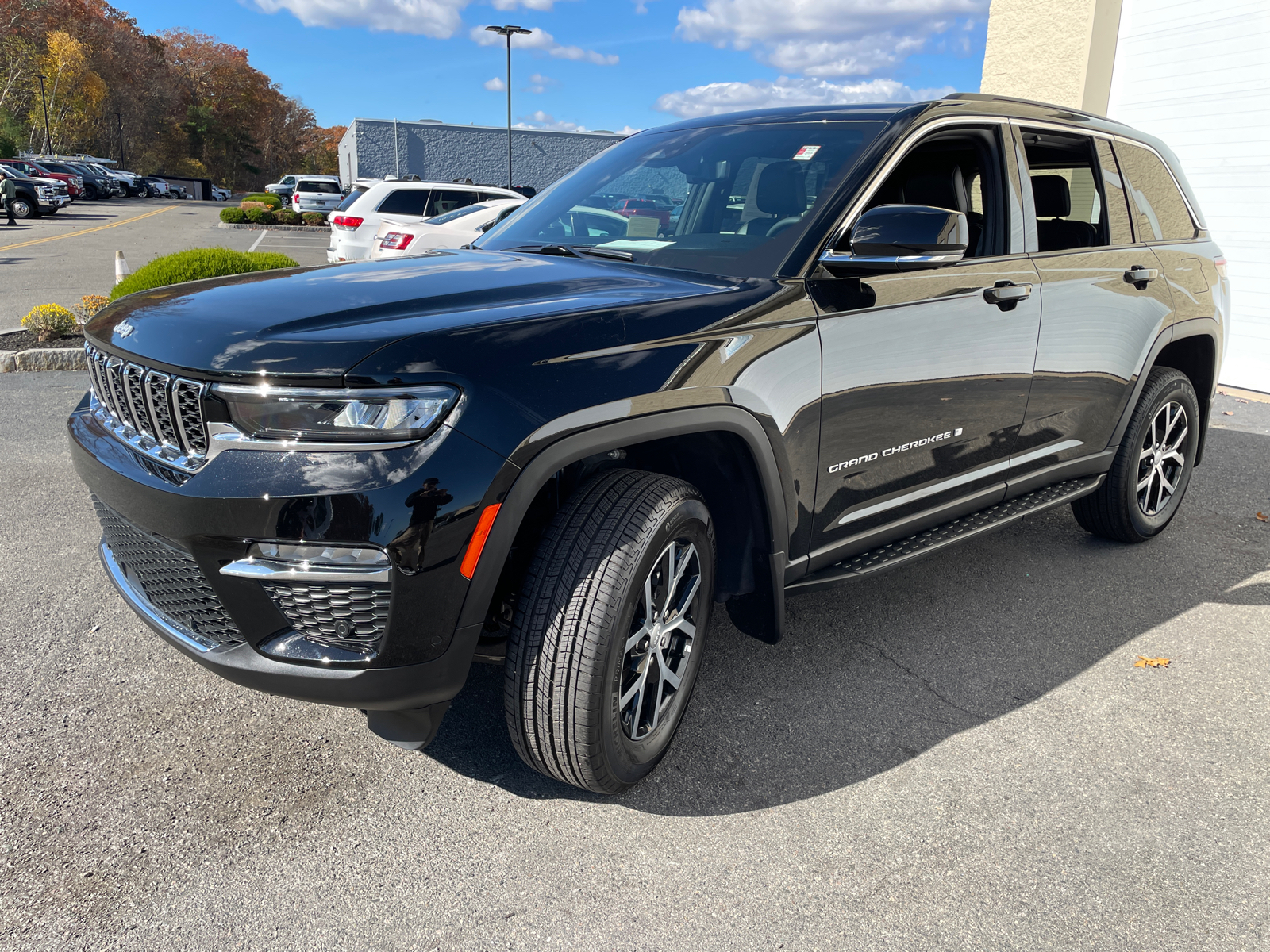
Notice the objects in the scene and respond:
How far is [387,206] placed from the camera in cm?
1605

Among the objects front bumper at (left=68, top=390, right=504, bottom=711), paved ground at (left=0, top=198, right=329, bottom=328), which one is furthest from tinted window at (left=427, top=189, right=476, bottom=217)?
front bumper at (left=68, top=390, right=504, bottom=711)

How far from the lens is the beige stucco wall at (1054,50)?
411 inches

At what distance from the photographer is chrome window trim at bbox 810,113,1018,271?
2861mm

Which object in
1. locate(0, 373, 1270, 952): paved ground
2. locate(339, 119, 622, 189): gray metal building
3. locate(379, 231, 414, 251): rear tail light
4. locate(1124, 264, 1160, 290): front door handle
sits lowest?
locate(0, 373, 1270, 952): paved ground

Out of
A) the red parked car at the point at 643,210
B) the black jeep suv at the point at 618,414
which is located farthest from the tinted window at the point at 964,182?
the red parked car at the point at 643,210

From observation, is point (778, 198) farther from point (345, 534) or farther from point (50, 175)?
point (50, 175)

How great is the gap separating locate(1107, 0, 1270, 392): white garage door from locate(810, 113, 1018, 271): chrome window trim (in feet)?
23.6

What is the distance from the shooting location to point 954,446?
10.8 feet

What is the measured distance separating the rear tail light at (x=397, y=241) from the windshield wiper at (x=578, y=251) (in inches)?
315

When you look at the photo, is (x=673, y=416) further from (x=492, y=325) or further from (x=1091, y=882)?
(x=1091, y=882)

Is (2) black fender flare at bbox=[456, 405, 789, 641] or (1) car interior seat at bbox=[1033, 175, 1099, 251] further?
(1) car interior seat at bbox=[1033, 175, 1099, 251]

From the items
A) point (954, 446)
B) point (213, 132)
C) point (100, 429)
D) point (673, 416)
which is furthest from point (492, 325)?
point (213, 132)

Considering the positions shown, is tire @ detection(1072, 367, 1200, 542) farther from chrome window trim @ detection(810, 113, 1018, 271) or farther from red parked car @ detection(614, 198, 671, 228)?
red parked car @ detection(614, 198, 671, 228)

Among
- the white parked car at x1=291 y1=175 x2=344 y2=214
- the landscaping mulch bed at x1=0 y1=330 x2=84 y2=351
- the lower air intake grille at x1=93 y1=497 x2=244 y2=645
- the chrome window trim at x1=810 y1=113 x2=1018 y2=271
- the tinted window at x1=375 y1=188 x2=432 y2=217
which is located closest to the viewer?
the lower air intake grille at x1=93 y1=497 x2=244 y2=645
